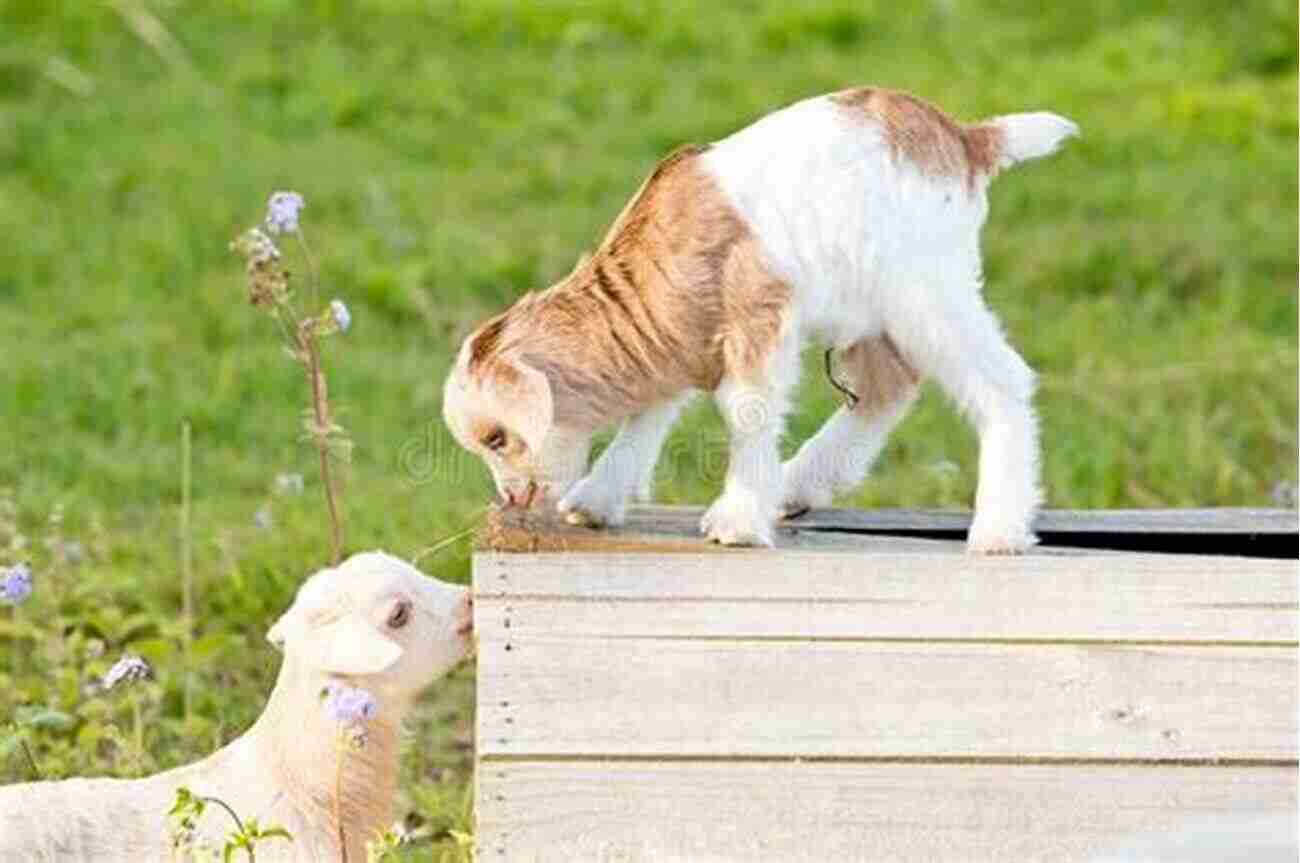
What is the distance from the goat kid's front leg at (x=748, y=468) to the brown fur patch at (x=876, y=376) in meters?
0.30

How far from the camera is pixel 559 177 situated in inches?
392

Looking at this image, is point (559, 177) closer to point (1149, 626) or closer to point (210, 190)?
point (210, 190)

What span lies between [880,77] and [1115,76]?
880mm

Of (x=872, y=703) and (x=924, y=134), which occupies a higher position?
(x=924, y=134)

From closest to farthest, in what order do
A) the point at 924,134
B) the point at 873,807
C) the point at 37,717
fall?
the point at 873,807
the point at 924,134
the point at 37,717

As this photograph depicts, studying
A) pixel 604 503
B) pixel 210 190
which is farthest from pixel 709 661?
pixel 210 190

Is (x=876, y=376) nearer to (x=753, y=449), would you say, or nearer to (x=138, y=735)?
(x=753, y=449)

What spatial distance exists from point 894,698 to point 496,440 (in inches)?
25.8

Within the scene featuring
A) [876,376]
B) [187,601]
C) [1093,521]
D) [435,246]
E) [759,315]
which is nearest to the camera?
[759,315]

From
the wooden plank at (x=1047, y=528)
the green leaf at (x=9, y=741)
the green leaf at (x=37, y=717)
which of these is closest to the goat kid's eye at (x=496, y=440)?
the wooden plank at (x=1047, y=528)

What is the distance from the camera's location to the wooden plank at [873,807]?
404 cm

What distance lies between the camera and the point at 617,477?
4.43 meters

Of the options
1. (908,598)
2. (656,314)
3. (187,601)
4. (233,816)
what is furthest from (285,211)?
(187,601)

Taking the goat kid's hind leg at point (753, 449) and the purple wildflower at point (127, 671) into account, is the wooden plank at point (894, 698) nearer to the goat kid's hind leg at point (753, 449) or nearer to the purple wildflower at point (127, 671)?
the goat kid's hind leg at point (753, 449)
